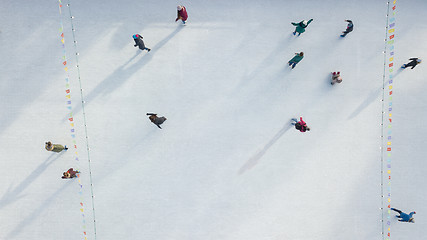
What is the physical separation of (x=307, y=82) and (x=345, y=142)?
6.51 feet

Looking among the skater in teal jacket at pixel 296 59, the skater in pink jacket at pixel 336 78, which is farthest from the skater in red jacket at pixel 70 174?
the skater in pink jacket at pixel 336 78

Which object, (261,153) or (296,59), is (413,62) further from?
(261,153)

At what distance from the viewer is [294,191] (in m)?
8.59

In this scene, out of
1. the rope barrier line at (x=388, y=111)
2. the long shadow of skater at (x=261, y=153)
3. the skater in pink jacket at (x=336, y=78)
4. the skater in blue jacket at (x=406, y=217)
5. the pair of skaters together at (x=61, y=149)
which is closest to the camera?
the pair of skaters together at (x=61, y=149)

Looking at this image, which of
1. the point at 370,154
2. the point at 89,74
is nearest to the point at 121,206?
the point at 89,74

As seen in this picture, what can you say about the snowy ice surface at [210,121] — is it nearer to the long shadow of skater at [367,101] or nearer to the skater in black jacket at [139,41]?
the long shadow of skater at [367,101]

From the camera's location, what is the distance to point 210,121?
8.48 m

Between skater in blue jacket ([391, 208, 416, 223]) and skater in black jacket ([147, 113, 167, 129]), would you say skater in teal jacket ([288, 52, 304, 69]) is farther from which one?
skater in blue jacket ([391, 208, 416, 223])

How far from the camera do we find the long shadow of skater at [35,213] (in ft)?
27.0

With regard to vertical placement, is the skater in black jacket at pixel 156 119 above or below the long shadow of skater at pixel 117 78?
below

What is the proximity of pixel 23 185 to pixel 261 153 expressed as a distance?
6415 mm

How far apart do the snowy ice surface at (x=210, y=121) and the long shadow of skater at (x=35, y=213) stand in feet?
0.12

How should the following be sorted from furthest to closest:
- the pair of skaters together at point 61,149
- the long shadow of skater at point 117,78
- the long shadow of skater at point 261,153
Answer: the long shadow of skater at point 261,153 → the long shadow of skater at point 117,78 → the pair of skaters together at point 61,149

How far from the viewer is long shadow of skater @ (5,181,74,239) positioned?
8.22m
